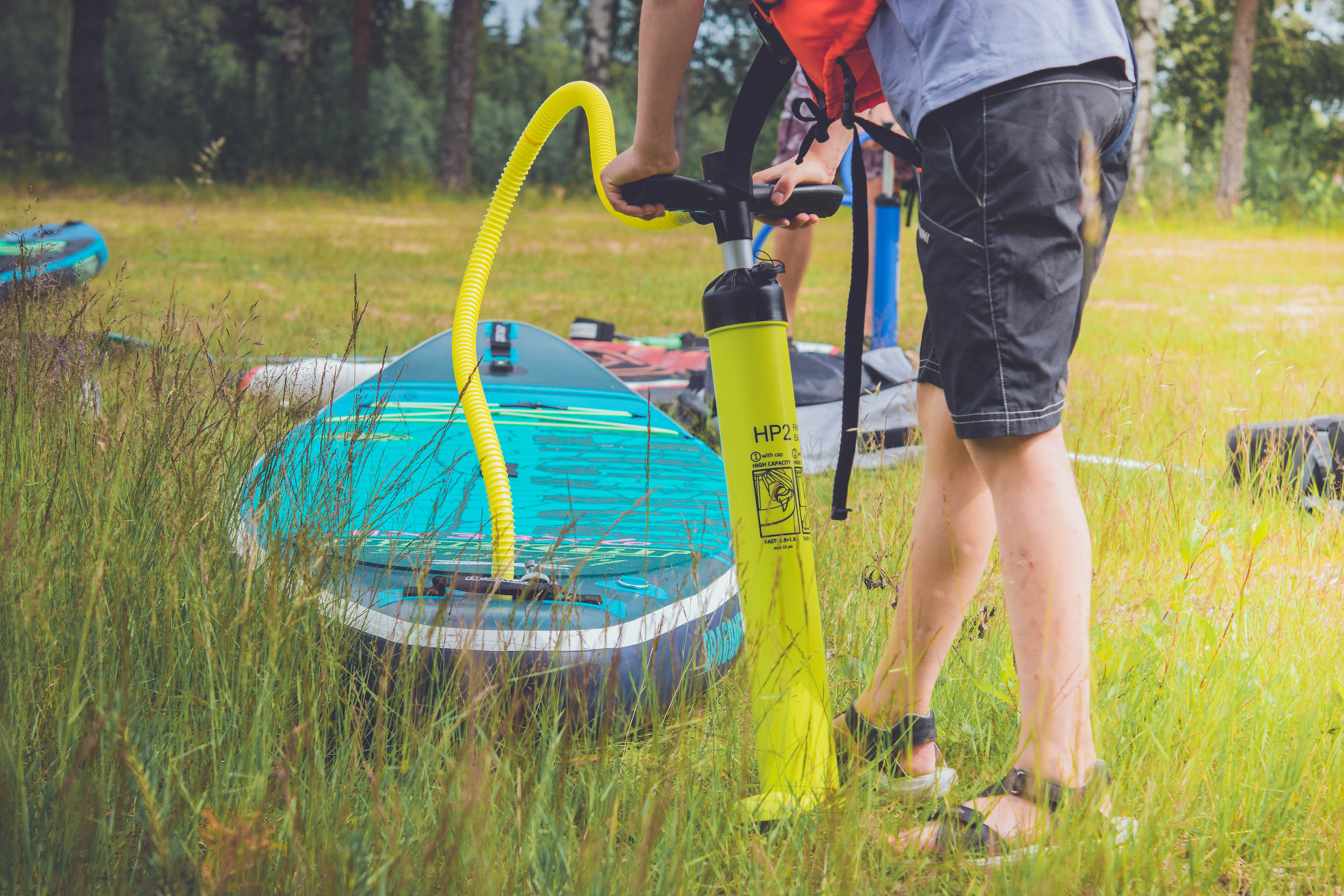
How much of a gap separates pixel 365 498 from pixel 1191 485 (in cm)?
200

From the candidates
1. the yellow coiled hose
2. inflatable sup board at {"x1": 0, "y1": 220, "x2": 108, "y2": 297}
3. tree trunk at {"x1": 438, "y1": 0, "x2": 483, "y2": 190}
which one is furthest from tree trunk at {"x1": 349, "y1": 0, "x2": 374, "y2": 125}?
the yellow coiled hose

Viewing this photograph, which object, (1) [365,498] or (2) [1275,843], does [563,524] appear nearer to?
(1) [365,498]

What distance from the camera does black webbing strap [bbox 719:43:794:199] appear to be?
4.34 feet

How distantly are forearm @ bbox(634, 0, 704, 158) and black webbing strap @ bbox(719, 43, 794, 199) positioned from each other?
80mm

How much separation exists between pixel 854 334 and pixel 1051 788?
2.11 ft

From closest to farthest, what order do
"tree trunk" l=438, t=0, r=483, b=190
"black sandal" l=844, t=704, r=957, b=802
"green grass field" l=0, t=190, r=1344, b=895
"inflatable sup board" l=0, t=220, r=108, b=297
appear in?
"green grass field" l=0, t=190, r=1344, b=895, "black sandal" l=844, t=704, r=957, b=802, "inflatable sup board" l=0, t=220, r=108, b=297, "tree trunk" l=438, t=0, r=483, b=190

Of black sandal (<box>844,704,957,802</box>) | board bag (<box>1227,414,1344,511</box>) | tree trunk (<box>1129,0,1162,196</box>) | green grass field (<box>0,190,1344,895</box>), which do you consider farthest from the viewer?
tree trunk (<box>1129,0,1162,196</box>)

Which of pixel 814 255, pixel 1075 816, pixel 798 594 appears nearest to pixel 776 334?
pixel 798 594

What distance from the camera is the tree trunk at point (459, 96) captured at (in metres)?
14.1

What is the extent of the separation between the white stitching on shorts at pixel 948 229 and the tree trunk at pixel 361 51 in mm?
17831

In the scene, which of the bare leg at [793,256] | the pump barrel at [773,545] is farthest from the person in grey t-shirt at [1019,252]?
the bare leg at [793,256]

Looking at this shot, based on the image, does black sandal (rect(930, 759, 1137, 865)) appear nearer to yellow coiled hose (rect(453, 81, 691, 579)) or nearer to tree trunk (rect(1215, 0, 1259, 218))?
yellow coiled hose (rect(453, 81, 691, 579))

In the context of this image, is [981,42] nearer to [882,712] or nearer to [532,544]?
[882,712]

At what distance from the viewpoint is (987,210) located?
1.17 m
